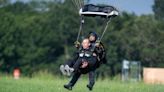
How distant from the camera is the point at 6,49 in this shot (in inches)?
2820

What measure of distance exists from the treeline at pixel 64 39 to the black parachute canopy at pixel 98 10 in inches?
2008

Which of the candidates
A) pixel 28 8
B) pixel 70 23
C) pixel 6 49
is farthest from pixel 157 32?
pixel 28 8

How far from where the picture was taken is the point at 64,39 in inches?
2943

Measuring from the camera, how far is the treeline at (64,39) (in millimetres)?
67688

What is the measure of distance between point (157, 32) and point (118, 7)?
55554mm

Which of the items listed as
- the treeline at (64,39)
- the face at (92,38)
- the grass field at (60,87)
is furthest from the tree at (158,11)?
the face at (92,38)

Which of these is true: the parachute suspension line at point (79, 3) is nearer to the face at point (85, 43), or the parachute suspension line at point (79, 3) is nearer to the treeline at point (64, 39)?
the face at point (85, 43)

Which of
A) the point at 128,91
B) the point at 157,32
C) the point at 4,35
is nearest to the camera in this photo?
the point at 128,91

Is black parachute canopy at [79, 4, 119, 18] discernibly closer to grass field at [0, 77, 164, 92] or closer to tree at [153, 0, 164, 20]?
grass field at [0, 77, 164, 92]

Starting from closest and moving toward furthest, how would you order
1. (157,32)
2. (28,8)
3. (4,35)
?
1. (157,32)
2. (4,35)
3. (28,8)

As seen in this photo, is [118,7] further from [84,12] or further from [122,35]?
[122,35]

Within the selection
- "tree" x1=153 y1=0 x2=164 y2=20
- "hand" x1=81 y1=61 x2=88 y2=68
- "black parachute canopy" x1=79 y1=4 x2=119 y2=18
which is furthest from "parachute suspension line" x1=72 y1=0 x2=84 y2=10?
"tree" x1=153 y1=0 x2=164 y2=20

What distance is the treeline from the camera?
67688 millimetres

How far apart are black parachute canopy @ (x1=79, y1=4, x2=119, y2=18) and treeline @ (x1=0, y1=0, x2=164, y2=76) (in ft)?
167
